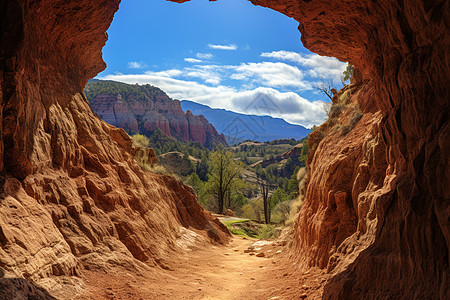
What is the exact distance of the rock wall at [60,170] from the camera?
800 centimetres

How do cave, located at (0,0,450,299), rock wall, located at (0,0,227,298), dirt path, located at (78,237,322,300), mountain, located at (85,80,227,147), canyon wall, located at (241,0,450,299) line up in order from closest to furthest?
canyon wall, located at (241,0,450,299), cave, located at (0,0,450,299), rock wall, located at (0,0,227,298), dirt path, located at (78,237,322,300), mountain, located at (85,80,227,147)

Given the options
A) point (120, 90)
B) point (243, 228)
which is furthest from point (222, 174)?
point (120, 90)

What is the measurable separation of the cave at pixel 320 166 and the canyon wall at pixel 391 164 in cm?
3

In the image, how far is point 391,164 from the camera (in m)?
9.01

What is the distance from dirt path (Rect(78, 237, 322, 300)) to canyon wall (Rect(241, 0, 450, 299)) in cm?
165

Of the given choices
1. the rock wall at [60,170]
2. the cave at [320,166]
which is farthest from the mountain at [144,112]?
the cave at [320,166]

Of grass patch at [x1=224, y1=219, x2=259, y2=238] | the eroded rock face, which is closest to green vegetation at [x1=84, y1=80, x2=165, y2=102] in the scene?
grass patch at [x1=224, y1=219, x2=259, y2=238]

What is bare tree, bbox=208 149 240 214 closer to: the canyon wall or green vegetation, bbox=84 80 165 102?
the canyon wall

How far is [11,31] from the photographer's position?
801 cm

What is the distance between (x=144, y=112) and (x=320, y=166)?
145 metres

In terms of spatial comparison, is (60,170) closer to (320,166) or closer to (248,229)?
(320,166)

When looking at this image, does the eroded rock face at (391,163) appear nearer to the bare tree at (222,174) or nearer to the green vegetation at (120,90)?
the bare tree at (222,174)

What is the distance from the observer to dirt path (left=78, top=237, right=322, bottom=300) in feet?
32.0

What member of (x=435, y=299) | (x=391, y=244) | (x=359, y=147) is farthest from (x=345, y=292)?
(x=359, y=147)
